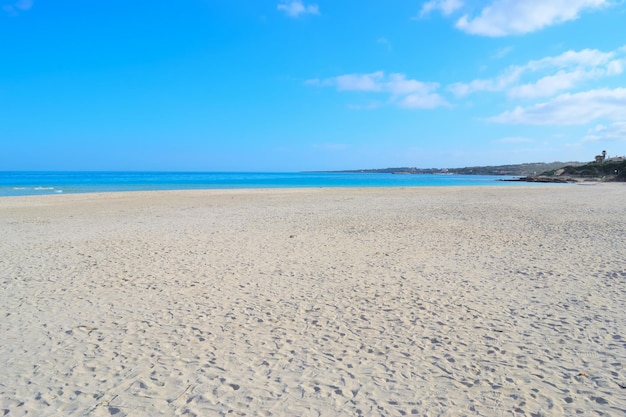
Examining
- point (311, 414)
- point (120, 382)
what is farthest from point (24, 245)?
point (311, 414)

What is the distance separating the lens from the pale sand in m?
3.63

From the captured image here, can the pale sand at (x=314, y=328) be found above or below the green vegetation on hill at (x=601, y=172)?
below

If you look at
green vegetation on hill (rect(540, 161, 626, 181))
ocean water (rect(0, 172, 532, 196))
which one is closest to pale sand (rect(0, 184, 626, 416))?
ocean water (rect(0, 172, 532, 196))

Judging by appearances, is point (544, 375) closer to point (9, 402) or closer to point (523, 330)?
point (523, 330)

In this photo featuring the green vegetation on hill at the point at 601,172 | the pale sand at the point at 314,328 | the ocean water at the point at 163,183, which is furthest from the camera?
the green vegetation on hill at the point at 601,172

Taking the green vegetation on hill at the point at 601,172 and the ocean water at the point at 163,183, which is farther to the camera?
the green vegetation on hill at the point at 601,172

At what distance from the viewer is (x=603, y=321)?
530cm

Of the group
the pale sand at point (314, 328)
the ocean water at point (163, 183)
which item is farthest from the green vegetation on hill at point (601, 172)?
the pale sand at point (314, 328)

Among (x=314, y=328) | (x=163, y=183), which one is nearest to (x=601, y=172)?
(x=163, y=183)

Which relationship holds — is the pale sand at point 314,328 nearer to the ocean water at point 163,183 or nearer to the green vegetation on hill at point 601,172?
the ocean water at point 163,183

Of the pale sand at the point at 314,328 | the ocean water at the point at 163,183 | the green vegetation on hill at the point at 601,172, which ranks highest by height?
the green vegetation on hill at the point at 601,172

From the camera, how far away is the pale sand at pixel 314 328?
3.63 m

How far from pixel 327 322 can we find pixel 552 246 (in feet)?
25.8

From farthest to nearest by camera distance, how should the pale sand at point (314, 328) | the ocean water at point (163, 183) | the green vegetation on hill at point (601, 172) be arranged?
the green vegetation on hill at point (601, 172) < the ocean water at point (163, 183) < the pale sand at point (314, 328)
